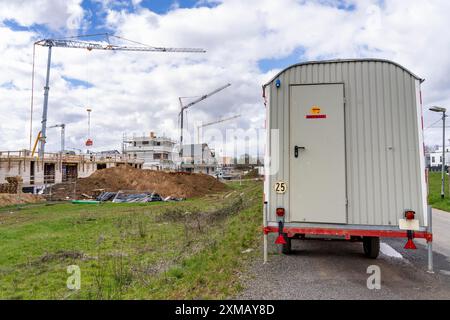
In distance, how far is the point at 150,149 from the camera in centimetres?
8669

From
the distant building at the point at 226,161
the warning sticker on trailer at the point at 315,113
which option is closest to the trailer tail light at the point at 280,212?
the warning sticker on trailer at the point at 315,113

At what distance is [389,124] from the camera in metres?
5.84

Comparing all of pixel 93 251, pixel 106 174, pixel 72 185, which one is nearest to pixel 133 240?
pixel 93 251

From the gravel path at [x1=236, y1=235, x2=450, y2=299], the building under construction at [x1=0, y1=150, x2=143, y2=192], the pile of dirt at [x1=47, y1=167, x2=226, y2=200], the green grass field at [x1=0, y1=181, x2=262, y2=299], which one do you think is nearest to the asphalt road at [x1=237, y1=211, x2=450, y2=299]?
the gravel path at [x1=236, y1=235, x2=450, y2=299]

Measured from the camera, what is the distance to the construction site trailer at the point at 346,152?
571 centimetres

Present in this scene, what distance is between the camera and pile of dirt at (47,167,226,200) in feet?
110

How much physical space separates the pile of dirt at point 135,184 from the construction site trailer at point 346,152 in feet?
91.9

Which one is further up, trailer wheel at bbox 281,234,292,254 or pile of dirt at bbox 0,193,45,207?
trailer wheel at bbox 281,234,292,254

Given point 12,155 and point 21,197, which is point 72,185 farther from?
point 12,155

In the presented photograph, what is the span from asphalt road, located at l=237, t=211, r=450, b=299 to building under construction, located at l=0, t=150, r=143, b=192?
35.0 metres

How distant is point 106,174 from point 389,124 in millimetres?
39128

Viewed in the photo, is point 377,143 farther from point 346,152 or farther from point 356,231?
point 356,231

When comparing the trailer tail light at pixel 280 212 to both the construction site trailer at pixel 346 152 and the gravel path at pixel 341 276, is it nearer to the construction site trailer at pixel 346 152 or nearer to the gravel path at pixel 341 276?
the construction site trailer at pixel 346 152

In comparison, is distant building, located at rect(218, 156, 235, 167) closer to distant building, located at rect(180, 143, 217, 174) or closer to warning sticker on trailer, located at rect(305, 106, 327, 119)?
distant building, located at rect(180, 143, 217, 174)
